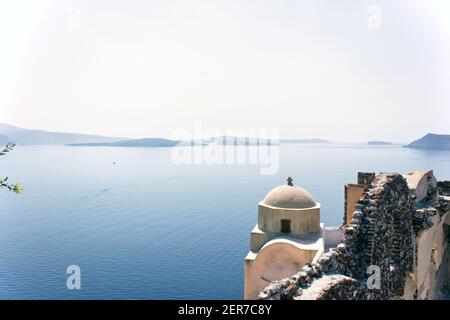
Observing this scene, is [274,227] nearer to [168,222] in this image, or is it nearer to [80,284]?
[80,284]

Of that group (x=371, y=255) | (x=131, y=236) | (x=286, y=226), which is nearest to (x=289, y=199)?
(x=286, y=226)

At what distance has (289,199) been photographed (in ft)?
67.2

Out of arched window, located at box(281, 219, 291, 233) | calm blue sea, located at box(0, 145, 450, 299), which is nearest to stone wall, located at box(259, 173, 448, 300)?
arched window, located at box(281, 219, 291, 233)

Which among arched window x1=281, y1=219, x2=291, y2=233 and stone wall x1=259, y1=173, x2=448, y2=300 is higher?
stone wall x1=259, y1=173, x2=448, y2=300

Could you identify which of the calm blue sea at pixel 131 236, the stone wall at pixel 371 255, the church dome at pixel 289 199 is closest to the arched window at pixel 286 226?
the church dome at pixel 289 199

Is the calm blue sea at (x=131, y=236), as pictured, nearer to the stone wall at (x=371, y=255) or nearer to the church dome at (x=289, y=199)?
the church dome at (x=289, y=199)

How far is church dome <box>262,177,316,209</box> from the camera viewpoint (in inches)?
800

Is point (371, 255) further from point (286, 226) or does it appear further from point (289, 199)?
point (289, 199)

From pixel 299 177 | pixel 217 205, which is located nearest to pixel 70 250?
pixel 217 205

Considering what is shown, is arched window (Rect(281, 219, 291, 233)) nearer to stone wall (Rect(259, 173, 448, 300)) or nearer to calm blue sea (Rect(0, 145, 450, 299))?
stone wall (Rect(259, 173, 448, 300))

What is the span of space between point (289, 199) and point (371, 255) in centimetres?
1145

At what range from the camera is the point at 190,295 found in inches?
1695

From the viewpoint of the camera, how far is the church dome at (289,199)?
2033 cm

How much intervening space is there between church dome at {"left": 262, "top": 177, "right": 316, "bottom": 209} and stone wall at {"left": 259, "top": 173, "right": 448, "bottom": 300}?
7873mm
